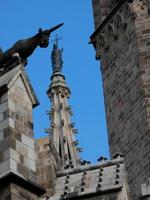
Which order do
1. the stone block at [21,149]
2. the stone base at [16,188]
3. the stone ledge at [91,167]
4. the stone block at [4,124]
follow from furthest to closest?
the stone ledge at [91,167]
the stone block at [4,124]
the stone block at [21,149]
the stone base at [16,188]

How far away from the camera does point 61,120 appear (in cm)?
3048

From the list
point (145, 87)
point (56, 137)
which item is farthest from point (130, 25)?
point (56, 137)

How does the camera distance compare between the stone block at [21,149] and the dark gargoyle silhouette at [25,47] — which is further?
the dark gargoyle silhouette at [25,47]

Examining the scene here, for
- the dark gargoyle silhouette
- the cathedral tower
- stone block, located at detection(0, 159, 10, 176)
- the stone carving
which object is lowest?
stone block, located at detection(0, 159, 10, 176)

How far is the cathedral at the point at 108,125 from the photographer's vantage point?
11.3m

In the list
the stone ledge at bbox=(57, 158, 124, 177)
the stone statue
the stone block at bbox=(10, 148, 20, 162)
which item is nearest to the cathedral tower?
the stone ledge at bbox=(57, 158, 124, 177)

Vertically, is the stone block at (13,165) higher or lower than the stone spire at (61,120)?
lower

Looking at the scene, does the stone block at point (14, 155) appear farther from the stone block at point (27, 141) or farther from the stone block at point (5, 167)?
the stone block at point (27, 141)

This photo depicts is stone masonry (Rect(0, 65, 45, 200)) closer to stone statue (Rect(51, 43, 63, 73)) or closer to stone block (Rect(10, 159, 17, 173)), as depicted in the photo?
stone block (Rect(10, 159, 17, 173))

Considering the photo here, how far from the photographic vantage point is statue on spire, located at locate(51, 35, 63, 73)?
35.4 m

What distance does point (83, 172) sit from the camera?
40.6 ft

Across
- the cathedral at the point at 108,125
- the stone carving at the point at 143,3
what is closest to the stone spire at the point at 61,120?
the cathedral at the point at 108,125

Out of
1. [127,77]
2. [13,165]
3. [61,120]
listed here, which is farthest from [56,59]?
[13,165]

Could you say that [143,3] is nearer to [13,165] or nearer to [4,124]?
[4,124]
